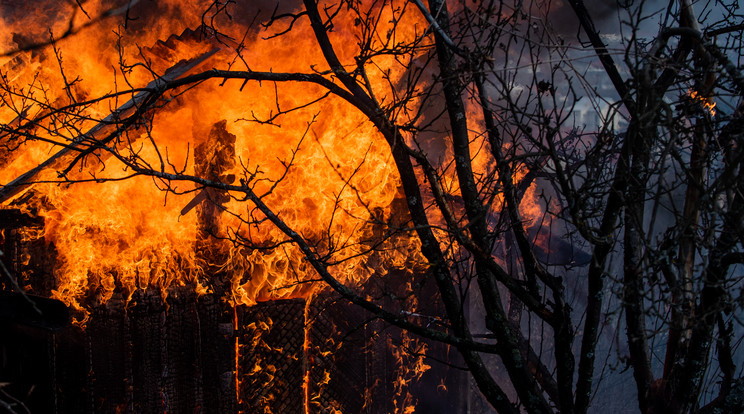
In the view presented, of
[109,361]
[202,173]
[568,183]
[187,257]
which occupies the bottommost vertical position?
[109,361]

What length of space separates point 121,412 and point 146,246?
103 inches

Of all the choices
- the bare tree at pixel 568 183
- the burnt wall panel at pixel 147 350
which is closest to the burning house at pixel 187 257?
the burnt wall panel at pixel 147 350

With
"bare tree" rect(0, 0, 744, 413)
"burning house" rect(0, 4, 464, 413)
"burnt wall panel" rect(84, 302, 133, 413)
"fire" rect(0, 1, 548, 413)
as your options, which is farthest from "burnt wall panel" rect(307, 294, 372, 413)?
"bare tree" rect(0, 0, 744, 413)

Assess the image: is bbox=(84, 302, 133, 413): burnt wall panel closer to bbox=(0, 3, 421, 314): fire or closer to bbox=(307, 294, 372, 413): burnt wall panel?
bbox=(0, 3, 421, 314): fire

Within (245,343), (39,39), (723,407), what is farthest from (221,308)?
(723,407)

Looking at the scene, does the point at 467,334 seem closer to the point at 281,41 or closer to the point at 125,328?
the point at 125,328

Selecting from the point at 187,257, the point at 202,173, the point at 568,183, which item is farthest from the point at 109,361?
the point at 568,183

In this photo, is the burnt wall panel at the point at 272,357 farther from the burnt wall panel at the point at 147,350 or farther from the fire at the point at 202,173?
the burnt wall panel at the point at 147,350

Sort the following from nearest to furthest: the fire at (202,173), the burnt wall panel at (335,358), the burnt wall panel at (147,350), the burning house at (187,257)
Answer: the burning house at (187,257) < the burnt wall panel at (147,350) < the fire at (202,173) < the burnt wall panel at (335,358)

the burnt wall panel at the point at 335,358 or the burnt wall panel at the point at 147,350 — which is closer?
the burnt wall panel at the point at 147,350

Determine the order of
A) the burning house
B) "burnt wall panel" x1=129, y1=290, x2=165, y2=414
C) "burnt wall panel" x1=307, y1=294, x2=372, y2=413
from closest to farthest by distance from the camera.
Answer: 1. the burning house
2. "burnt wall panel" x1=129, y1=290, x2=165, y2=414
3. "burnt wall panel" x1=307, y1=294, x2=372, y2=413

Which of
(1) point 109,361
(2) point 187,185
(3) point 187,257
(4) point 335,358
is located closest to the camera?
(1) point 109,361

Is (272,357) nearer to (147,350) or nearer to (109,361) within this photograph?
(147,350)

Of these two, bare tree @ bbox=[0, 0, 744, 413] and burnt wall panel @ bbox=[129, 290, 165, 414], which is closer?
bare tree @ bbox=[0, 0, 744, 413]
